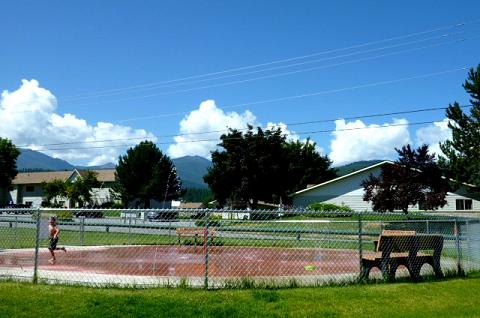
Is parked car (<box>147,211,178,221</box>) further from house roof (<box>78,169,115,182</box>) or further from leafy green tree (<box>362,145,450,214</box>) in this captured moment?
house roof (<box>78,169,115,182</box>)

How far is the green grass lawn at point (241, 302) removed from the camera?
749cm

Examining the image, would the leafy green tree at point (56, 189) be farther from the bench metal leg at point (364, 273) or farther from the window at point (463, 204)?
the bench metal leg at point (364, 273)

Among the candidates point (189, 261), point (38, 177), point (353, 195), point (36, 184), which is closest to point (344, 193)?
point (353, 195)

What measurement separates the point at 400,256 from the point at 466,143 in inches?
1241

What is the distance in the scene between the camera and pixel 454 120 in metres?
40.4

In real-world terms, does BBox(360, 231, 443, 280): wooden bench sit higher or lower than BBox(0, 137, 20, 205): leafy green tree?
lower

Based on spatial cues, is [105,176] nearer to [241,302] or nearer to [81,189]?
[81,189]

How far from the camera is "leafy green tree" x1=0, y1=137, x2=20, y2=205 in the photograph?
7988 centimetres

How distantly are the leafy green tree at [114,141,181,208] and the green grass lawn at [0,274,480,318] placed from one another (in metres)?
63.8

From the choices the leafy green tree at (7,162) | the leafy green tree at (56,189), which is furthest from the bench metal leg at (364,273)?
the leafy green tree at (7,162)

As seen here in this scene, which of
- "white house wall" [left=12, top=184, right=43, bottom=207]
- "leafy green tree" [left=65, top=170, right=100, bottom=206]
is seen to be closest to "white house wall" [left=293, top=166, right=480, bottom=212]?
"leafy green tree" [left=65, top=170, right=100, bottom=206]

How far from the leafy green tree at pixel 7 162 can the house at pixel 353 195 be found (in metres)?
49.1

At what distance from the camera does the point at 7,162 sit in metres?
81.1

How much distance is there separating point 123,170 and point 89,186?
545 centimetres
